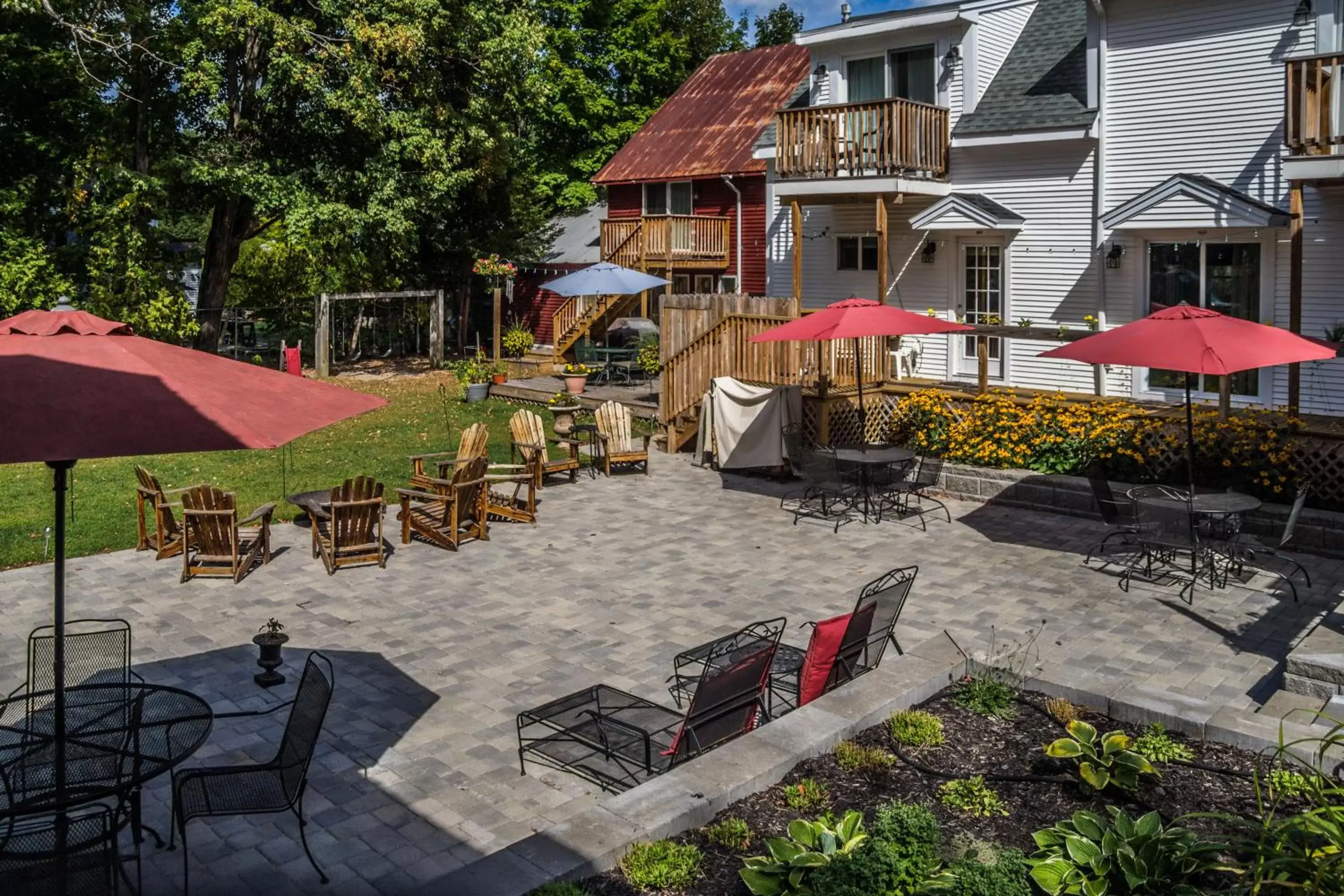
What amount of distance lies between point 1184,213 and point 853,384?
5158 millimetres

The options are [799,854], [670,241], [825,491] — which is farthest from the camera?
[670,241]

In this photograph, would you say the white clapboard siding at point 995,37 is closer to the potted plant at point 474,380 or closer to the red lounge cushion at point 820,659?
the potted plant at point 474,380

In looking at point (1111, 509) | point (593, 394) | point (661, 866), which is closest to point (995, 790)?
point (661, 866)

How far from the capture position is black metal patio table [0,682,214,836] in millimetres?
5707

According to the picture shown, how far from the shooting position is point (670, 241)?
92.3 feet

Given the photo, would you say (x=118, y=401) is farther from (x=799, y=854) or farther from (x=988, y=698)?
(x=988, y=698)

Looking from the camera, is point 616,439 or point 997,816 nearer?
point 997,816

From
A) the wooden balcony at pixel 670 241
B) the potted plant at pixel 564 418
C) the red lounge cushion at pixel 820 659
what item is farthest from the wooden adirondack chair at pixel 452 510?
the wooden balcony at pixel 670 241

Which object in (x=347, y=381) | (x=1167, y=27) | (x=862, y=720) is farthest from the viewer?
(x=347, y=381)

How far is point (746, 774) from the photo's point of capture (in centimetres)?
622

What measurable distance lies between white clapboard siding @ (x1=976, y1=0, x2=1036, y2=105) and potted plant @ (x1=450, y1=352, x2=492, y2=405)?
1120 centimetres

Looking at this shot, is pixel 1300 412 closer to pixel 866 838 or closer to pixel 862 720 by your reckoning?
pixel 862 720

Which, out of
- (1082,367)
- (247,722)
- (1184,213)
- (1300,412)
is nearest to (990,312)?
(1082,367)

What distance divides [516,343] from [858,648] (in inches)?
950
